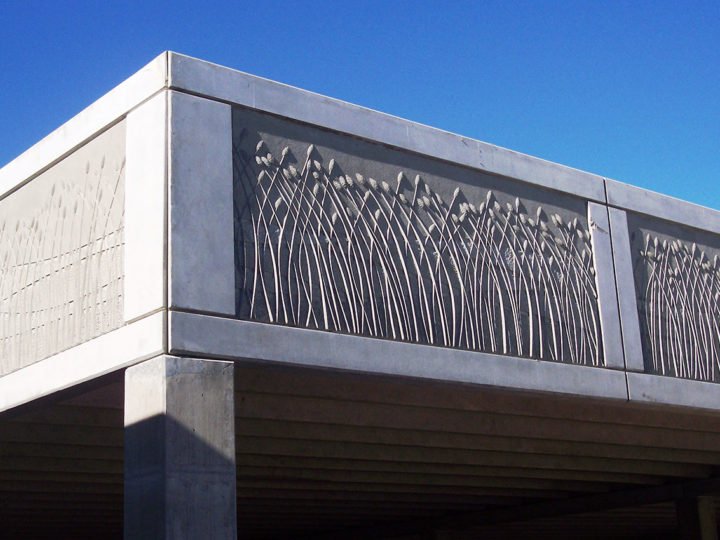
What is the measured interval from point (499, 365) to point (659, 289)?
9.05 ft

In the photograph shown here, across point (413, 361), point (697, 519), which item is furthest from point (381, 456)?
point (697, 519)

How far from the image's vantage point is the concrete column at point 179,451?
22.8ft

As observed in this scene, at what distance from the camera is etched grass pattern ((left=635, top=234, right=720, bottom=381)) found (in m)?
11.0

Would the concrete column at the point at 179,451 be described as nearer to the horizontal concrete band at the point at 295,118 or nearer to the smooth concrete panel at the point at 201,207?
the smooth concrete panel at the point at 201,207

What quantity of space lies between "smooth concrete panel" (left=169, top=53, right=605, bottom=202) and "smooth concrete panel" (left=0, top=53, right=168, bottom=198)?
0.25m

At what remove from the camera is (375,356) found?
8.49 meters

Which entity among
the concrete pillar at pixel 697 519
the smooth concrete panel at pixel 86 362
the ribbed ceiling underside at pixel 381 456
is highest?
the smooth concrete panel at pixel 86 362

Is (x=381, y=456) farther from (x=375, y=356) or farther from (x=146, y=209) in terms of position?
(x=146, y=209)

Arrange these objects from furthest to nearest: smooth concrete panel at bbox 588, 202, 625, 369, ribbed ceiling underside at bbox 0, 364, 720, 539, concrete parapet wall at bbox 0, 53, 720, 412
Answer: smooth concrete panel at bbox 588, 202, 625, 369, ribbed ceiling underside at bbox 0, 364, 720, 539, concrete parapet wall at bbox 0, 53, 720, 412

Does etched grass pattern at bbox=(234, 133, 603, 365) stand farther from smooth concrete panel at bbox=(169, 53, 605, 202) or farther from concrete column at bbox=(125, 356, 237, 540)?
concrete column at bbox=(125, 356, 237, 540)

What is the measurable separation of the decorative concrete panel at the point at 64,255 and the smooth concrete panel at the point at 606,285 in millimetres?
4914

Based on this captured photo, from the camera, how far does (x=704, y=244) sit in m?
12.1

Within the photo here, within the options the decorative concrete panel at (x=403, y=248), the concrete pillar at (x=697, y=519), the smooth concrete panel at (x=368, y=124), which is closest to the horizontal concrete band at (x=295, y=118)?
the smooth concrete panel at (x=368, y=124)

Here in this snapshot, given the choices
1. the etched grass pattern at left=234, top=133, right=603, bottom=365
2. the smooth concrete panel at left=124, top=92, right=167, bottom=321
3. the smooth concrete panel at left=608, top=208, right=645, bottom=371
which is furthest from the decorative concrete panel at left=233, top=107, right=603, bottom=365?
the smooth concrete panel at left=124, top=92, right=167, bottom=321
